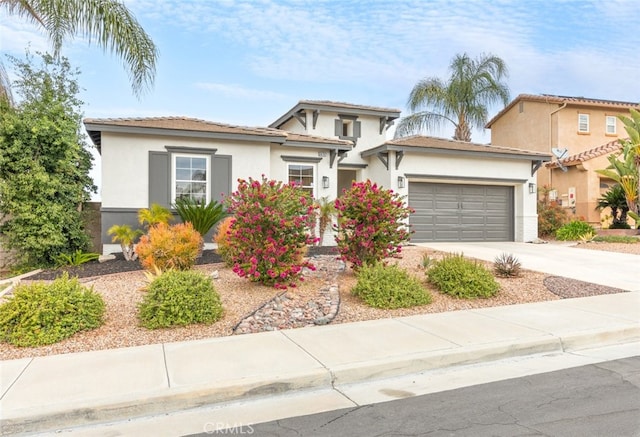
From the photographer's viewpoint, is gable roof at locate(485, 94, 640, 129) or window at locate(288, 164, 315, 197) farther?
gable roof at locate(485, 94, 640, 129)

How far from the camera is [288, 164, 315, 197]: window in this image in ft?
49.4

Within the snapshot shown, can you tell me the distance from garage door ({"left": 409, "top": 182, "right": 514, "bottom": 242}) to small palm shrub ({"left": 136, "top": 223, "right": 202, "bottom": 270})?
8978mm

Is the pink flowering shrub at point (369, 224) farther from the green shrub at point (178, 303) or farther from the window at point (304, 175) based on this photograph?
the window at point (304, 175)

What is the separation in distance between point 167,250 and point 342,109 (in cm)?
1073

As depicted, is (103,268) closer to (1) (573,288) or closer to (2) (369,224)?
(2) (369,224)

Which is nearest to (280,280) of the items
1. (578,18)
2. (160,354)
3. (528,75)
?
(160,354)

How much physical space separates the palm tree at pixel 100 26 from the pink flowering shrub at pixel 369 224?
637 centimetres

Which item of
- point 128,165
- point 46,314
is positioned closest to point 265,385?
point 46,314

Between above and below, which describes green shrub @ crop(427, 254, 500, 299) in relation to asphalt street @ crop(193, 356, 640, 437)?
above

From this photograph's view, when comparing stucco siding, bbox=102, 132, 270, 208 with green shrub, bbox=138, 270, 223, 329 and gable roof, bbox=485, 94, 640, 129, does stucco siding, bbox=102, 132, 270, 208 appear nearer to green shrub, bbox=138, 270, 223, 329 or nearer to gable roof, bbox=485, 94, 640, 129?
green shrub, bbox=138, 270, 223, 329

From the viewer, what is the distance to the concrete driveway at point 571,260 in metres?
9.75

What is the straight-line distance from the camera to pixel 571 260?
12.2 meters

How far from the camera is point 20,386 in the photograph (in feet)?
13.7

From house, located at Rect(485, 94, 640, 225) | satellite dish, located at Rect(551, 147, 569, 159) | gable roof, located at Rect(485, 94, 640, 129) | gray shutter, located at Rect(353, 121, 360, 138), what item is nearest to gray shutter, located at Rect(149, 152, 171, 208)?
gray shutter, located at Rect(353, 121, 360, 138)
